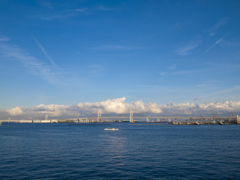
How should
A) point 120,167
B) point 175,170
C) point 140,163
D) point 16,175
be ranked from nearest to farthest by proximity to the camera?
point 16,175 < point 175,170 < point 120,167 < point 140,163

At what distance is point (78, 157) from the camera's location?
36.7 m

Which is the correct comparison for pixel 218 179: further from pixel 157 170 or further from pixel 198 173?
pixel 157 170

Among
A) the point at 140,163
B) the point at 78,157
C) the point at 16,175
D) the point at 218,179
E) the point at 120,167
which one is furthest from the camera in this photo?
the point at 78,157

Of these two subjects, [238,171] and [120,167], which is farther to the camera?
[120,167]

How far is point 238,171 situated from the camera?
1075 inches

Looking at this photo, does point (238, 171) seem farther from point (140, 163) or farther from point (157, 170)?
point (140, 163)

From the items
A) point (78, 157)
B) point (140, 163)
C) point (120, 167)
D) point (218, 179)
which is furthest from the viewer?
point (78, 157)

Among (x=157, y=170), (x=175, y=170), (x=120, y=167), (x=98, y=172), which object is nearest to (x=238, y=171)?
(x=175, y=170)

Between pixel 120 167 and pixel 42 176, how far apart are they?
452 inches

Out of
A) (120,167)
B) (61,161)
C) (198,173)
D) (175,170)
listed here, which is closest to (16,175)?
(61,161)

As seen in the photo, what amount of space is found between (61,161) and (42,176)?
841 centimetres

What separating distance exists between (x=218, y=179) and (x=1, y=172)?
30111 millimetres

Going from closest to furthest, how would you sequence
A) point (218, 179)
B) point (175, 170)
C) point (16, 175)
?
point (218, 179) → point (16, 175) → point (175, 170)

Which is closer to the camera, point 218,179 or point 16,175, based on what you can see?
point 218,179
